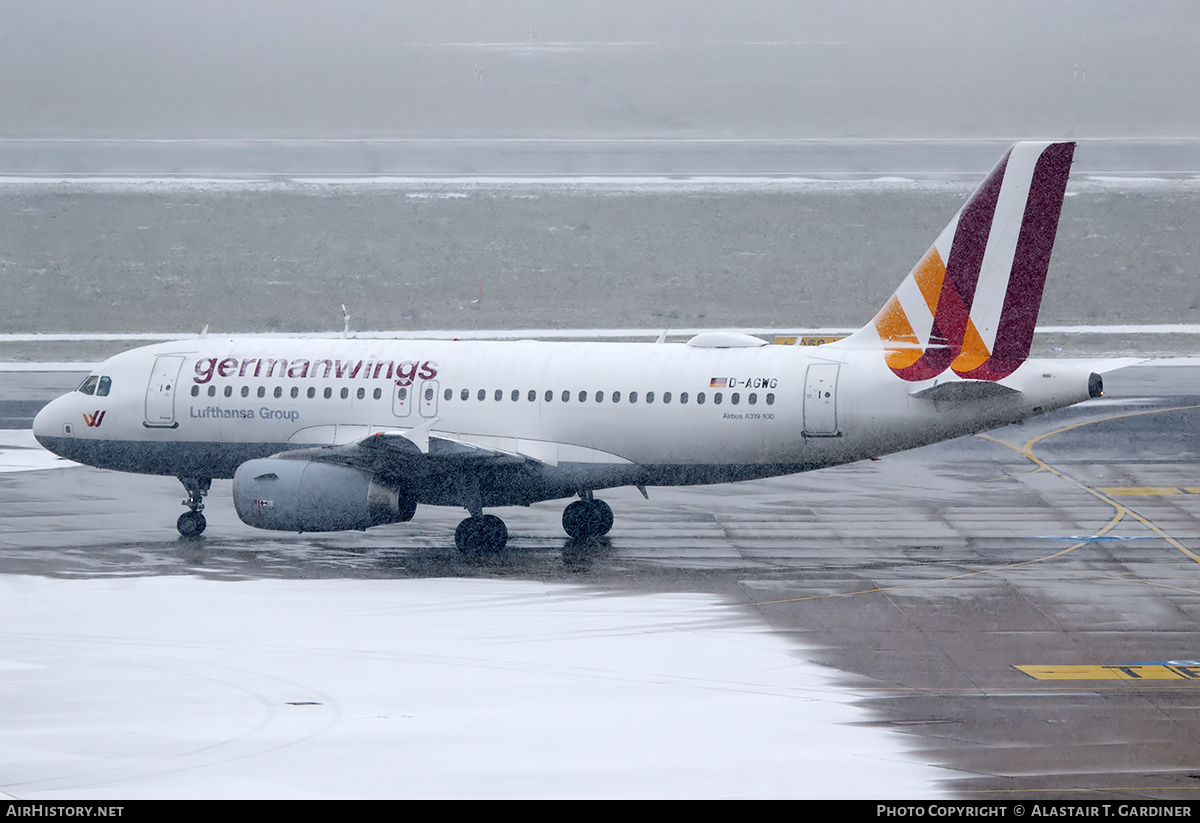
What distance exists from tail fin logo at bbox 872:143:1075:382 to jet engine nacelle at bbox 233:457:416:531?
1035 centimetres

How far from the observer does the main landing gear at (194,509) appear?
3225 centimetres

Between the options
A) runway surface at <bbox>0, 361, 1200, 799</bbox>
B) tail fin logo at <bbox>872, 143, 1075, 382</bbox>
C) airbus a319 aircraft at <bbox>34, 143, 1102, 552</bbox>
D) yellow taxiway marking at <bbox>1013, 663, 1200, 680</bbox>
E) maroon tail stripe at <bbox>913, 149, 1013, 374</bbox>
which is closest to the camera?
runway surface at <bbox>0, 361, 1200, 799</bbox>

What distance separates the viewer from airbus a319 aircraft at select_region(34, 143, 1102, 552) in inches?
1155

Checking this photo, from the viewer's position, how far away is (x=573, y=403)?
3114 centimetres

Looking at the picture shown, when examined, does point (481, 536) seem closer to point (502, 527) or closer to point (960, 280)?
point (502, 527)

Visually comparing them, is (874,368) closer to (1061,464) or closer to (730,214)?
(1061,464)

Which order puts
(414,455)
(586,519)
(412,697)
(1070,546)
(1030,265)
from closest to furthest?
(412,697) → (1030,265) → (414,455) → (1070,546) → (586,519)

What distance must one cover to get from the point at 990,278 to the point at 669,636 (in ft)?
33.7

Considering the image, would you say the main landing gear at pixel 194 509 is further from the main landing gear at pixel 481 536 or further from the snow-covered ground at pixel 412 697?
the main landing gear at pixel 481 536

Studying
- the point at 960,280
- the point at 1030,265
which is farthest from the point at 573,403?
the point at 1030,265

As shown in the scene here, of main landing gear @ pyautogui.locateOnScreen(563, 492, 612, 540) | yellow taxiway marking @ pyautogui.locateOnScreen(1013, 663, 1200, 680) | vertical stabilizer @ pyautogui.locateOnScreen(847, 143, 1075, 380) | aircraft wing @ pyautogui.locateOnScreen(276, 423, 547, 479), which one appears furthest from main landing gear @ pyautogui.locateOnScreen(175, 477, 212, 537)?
yellow taxiway marking @ pyautogui.locateOnScreen(1013, 663, 1200, 680)

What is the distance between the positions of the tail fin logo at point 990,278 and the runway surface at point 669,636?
3.89 metres

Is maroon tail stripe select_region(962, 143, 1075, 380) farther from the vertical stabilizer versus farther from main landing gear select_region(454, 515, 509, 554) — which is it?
main landing gear select_region(454, 515, 509, 554)
